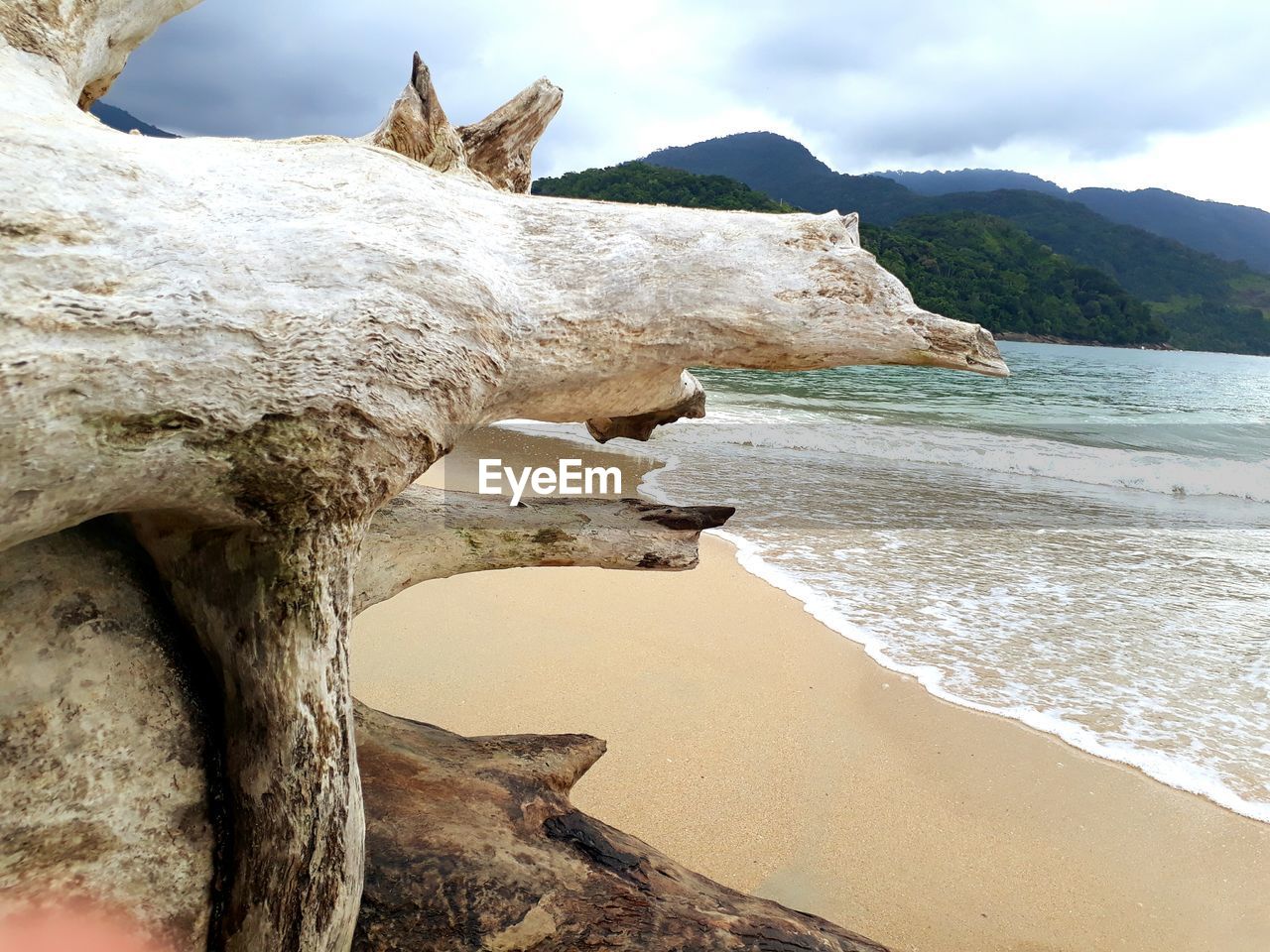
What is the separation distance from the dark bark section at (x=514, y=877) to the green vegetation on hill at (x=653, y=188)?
45.1 meters

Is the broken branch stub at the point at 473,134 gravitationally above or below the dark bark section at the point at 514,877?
above

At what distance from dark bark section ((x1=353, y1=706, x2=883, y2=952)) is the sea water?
2.88m

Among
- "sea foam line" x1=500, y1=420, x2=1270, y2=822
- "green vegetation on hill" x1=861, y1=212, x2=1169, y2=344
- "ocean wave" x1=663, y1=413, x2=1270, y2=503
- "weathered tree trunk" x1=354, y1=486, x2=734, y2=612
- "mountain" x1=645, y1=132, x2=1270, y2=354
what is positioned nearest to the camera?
"weathered tree trunk" x1=354, y1=486, x2=734, y2=612

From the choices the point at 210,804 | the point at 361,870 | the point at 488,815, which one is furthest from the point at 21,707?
the point at 488,815

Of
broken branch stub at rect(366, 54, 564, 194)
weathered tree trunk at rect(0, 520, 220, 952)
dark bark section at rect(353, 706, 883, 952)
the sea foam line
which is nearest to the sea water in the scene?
the sea foam line

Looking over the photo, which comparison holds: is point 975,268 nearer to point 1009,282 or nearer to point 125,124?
point 1009,282

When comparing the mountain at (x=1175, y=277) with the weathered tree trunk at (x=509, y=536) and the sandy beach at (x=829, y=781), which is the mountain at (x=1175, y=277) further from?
the weathered tree trunk at (x=509, y=536)

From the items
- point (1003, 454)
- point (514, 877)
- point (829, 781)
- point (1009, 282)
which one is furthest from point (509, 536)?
point (1009, 282)

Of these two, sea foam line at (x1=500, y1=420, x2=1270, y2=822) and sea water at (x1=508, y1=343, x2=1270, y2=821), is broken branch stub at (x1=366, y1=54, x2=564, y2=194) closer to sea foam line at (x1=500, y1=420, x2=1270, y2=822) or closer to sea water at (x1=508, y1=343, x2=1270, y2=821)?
sea foam line at (x1=500, y1=420, x2=1270, y2=822)

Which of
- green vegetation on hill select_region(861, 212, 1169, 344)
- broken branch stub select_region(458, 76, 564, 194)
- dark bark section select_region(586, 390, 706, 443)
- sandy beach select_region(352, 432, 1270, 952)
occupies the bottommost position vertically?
sandy beach select_region(352, 432, 1270, 952)

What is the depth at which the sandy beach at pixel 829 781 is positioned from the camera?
2990 mm

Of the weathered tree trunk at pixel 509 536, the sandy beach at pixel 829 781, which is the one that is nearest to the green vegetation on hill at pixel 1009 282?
the sandy beach at pixel 829 781

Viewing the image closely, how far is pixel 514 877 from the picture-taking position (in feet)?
6.26

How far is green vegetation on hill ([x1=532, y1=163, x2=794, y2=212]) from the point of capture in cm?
4797
